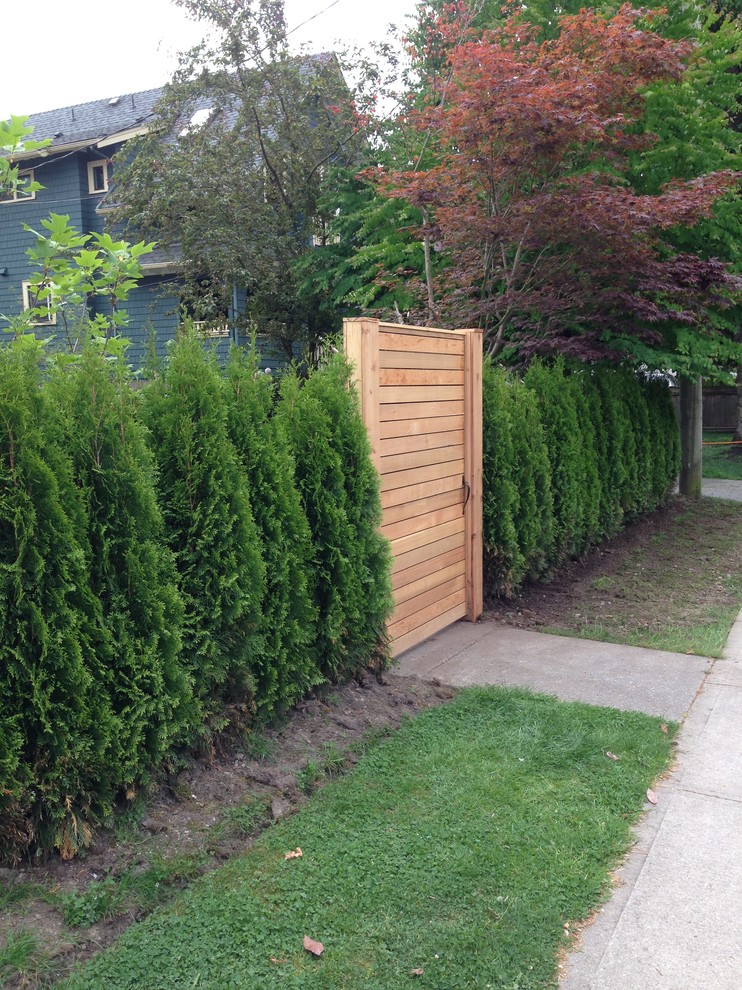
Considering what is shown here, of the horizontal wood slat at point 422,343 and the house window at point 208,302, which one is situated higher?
the house window at point 208,302

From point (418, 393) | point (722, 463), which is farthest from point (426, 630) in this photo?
point (722, 463)

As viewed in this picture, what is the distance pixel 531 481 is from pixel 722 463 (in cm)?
1224

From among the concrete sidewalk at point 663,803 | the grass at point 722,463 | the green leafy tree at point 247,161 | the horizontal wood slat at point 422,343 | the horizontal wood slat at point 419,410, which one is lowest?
the grass at point 722,463

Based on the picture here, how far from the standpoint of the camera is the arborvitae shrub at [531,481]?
7000 mm

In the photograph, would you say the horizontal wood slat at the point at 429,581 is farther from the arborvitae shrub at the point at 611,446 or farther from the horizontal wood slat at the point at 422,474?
the arborvitae shrub at the point at 611,446

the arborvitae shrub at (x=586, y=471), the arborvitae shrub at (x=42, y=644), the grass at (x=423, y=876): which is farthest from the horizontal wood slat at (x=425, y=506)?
→ the arborvitae shrub at (x=42, y=644)

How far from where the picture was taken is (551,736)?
4254 mm

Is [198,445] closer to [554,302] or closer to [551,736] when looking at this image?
[551,736]

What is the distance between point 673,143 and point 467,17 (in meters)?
3.51

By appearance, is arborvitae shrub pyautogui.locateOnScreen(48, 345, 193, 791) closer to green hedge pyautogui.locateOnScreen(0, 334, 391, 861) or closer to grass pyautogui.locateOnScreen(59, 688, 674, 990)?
green hedge pyautogui.locateOnScreen(0, 334, 391, 861)

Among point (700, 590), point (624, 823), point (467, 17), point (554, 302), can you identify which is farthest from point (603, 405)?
point (624, 823)

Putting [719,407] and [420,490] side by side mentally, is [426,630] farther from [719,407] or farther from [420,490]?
[719,407]

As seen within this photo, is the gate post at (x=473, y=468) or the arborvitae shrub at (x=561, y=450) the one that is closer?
the gate post at (x=473, y=468)

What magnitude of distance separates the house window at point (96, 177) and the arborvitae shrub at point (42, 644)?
19149 millimetres
